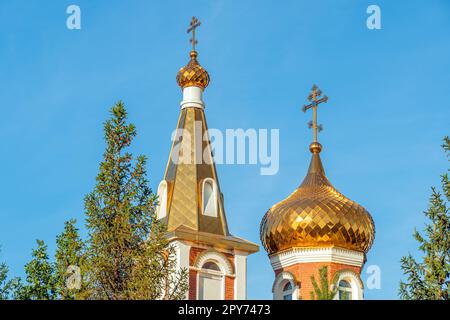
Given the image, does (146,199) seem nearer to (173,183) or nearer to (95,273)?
(95,273)

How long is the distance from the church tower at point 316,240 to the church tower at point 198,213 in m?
2.29

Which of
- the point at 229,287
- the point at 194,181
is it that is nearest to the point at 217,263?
the point at 229,287

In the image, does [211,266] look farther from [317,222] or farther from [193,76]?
[193,76]

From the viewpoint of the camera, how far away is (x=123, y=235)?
15.5m

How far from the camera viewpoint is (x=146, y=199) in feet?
52.7

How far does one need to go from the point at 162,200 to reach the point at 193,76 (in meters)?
3.07

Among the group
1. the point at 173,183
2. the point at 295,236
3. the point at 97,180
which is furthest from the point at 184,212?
the point at 97,180

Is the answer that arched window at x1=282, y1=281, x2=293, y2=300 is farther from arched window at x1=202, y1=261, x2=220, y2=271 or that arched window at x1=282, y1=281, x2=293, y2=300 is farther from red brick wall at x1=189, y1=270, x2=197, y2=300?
red brick wall at x1=189, y1=270, x2=197, y2=300

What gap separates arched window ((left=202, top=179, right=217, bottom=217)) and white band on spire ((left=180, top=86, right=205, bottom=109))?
2050mm

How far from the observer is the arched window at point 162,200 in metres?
20.8

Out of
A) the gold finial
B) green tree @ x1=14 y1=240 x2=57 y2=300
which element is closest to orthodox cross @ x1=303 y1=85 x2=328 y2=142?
the gold finial

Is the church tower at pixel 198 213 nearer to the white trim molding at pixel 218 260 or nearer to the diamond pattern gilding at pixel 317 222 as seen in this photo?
the white trim molding at pixel 218 260
